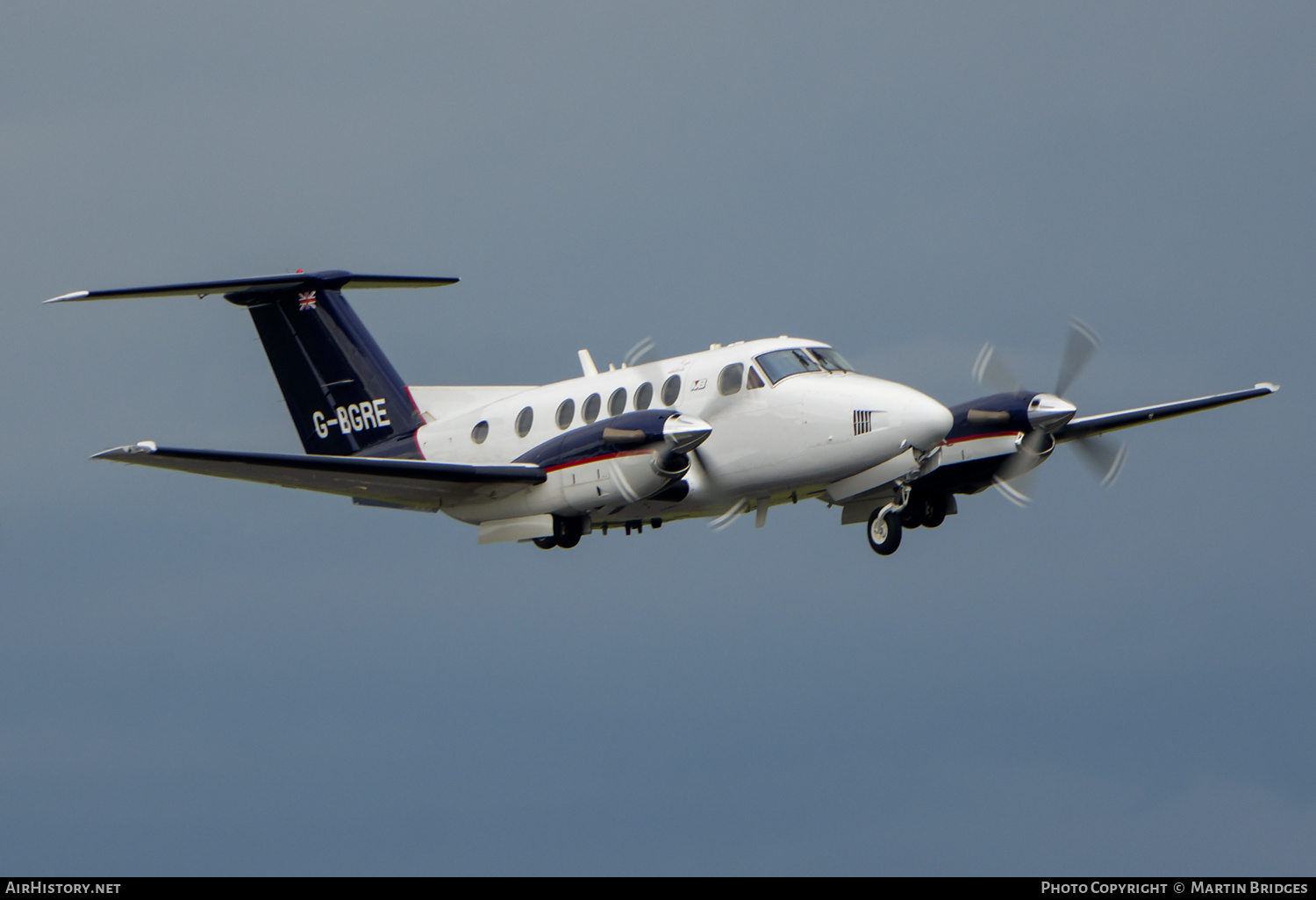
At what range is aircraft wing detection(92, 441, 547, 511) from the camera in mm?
18141

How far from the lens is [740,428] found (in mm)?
19078

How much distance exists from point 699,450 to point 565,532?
198 centimetres

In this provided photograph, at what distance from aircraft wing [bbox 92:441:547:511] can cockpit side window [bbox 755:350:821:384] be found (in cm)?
309

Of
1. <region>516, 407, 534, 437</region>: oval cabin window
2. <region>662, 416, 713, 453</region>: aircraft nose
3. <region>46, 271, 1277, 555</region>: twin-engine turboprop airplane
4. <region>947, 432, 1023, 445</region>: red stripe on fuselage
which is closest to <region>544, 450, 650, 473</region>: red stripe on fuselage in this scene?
<region>46, 271, 1277, 555</region>: twin-engine turboprop airplane

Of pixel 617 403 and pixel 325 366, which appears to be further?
pixel 325 366

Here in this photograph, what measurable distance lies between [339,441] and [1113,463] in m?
11.2

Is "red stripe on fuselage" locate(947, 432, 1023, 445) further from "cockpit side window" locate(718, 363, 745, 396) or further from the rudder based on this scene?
the rudder

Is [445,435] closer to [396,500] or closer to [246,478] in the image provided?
[396,500]

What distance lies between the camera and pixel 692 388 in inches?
762

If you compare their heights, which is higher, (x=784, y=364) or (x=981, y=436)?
(x=784, y=364)

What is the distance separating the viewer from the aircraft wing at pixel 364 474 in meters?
18.1

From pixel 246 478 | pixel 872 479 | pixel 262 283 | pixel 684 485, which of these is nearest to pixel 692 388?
pixel 684 485

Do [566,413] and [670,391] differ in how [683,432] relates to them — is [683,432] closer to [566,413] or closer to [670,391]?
[670,391]

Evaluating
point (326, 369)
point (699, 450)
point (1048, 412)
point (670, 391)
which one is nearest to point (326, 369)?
point (326, 369)
